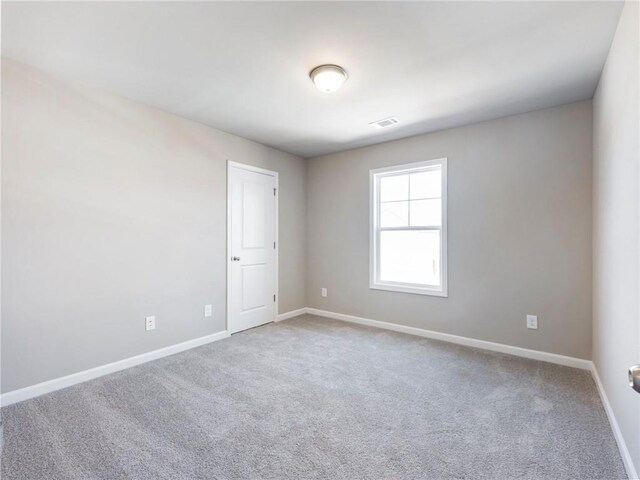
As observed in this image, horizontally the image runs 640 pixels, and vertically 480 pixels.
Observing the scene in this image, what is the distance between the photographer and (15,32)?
1894 millimetres

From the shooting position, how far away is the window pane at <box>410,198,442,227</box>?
3621mm

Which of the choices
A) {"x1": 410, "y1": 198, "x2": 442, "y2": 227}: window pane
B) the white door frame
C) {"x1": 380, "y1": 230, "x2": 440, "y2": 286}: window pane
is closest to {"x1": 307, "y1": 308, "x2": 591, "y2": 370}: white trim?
{"x1": 380, "y1": 230, "x2": 440, "y2": 286}: window pane

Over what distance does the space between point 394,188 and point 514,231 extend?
147 cm

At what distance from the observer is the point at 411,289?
12.3ft

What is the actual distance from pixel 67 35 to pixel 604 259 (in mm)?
3884

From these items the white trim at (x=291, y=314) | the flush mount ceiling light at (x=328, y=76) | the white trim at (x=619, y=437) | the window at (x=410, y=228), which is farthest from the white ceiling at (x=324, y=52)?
the white trim at (x=291, y=314)

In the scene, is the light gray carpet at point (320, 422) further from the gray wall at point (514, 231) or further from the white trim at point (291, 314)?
the white trim at point (291, 314)

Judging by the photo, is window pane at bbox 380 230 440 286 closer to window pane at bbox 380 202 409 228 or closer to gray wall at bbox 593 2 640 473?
window pane at bbox 380 202 409 228

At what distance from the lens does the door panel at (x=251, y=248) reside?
3742 mm

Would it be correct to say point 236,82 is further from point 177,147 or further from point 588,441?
point 588,441

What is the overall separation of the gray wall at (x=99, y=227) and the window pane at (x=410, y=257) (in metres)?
2.07

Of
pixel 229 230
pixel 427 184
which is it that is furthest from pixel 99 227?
pixel 427 184

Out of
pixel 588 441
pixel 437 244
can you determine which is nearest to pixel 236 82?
pixel 437 244

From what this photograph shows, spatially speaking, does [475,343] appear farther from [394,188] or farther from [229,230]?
[229,230]
